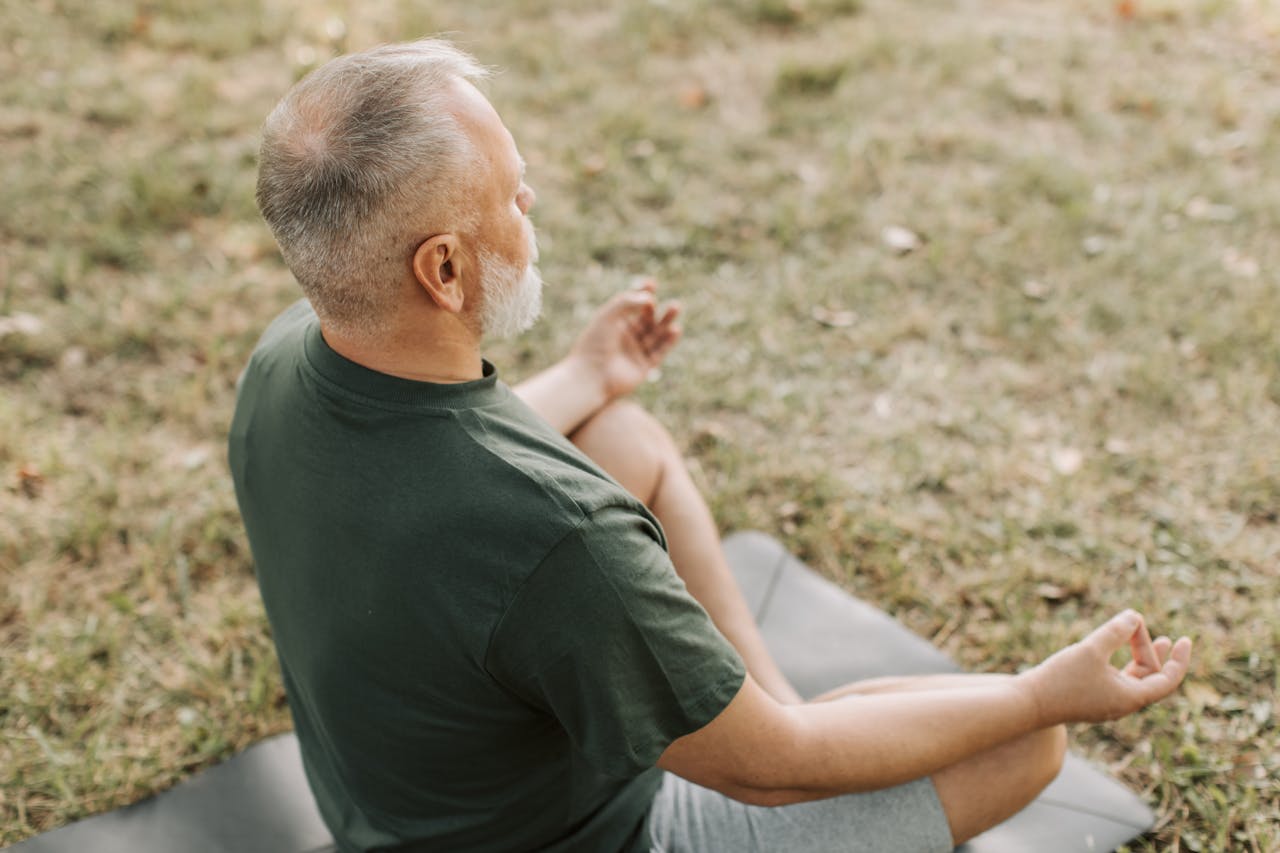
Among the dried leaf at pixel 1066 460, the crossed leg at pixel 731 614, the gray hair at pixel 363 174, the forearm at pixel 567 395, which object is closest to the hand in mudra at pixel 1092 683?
the crossed leg at pixel 731 614

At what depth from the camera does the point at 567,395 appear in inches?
90.3

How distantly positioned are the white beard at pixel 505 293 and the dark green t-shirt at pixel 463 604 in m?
0.10

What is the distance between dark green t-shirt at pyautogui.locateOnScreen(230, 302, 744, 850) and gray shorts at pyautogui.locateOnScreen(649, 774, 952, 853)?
0.26 m

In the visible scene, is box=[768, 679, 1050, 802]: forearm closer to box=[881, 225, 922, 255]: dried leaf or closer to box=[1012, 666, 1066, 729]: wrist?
box=[1012, 666, 1066, 729]: wrist

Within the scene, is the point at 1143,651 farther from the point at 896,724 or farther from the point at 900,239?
the point at 900,239

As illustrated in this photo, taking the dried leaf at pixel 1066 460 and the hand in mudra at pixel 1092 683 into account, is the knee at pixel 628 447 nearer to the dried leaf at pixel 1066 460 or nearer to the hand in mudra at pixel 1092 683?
the hand in mudra at pixel 1092 683

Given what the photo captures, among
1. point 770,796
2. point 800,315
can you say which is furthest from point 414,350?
point 800,315

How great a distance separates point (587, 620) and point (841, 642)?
138cm

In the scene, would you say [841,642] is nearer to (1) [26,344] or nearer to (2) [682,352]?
(2) [682,352]

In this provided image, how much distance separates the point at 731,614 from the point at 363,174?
3.86 feet

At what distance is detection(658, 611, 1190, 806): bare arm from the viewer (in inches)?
56.2

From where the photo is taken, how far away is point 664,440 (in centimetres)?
228

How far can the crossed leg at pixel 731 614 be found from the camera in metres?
1.74

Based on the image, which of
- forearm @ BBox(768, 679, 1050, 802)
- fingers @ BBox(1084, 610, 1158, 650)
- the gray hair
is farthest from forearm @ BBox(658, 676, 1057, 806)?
the gray hair
